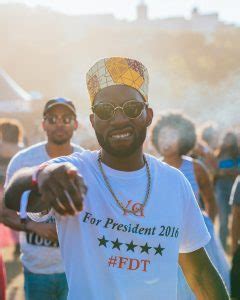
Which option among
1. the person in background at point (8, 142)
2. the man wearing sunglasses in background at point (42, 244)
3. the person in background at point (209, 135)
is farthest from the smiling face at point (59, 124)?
the person in background at point (209, 135)

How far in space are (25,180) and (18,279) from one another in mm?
5735

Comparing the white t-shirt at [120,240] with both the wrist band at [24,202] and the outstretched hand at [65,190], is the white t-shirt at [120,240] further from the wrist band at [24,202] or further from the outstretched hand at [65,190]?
the outstretched hand at [65,190]

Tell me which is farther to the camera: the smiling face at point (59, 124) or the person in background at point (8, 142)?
the person in background at point (8, 142)

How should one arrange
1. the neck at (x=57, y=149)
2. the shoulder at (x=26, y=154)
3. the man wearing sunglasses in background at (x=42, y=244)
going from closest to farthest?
1. the man wearing sunglasses in background at (x=42, y=244)
2. the shoulder at (x=26, y=154)
3. the neck at (x=57, y=149)

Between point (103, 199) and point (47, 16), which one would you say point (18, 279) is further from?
point (47, 16)

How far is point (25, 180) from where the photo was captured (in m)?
1.89

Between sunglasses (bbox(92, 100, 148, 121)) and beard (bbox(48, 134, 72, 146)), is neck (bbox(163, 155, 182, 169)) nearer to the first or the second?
beard (bbox(48, 134, 72, 146))

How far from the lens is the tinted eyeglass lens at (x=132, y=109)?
8.18 feet

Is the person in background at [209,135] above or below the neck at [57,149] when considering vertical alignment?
below

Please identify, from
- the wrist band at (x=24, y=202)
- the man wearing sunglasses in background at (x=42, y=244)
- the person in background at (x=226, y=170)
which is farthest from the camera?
the person in background at (x=226, y=170)

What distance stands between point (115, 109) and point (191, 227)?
61 cm

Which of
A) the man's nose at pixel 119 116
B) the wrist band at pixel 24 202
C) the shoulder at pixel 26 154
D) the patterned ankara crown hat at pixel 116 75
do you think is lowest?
the shoulder at pixel 26 154

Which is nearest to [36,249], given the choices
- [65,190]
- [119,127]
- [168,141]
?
[168,141]

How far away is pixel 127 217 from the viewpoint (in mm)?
2334
